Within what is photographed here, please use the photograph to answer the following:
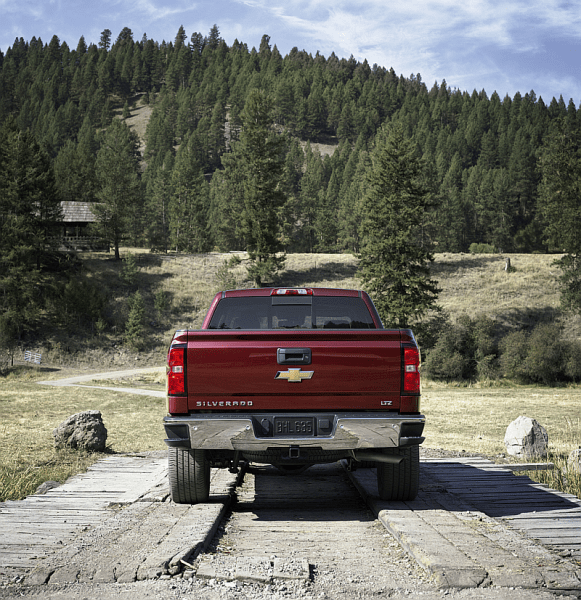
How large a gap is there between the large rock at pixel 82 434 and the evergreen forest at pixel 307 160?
32.2 metres

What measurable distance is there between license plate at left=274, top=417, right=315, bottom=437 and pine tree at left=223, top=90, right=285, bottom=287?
153ft

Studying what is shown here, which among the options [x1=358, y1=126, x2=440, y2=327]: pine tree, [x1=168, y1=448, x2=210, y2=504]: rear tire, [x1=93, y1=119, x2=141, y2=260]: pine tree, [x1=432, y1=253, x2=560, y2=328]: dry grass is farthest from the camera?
[x1=93, y1=119, x2=141, y2=260]: pine tree

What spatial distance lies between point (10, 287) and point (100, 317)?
25.8 ft

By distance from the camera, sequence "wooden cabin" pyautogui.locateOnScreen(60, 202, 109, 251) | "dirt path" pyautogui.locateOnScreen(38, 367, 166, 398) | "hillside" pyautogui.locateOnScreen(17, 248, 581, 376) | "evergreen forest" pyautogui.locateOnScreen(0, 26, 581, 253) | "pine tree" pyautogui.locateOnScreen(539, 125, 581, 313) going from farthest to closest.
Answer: "evergreen forest" pyautogui.locateOnScreen(0, 26, 581, 253)
"wooden cabin" pyautogui.locateOnScreen(60, 202, 109, 251)
"hillside" pyautogui.locateOnScreen(17, 248, 581, 376)
"pine tree" pyautogui.locateOnScreen(539, 125, 581, 313)
"dirt path" pyautogui.locateOnScreen(38, 367, 166, 398)

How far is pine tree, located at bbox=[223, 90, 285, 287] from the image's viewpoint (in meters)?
52.7

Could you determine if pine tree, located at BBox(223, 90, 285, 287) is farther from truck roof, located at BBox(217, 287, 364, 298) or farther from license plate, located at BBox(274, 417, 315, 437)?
license plate, located at BBox(274, 417, 315, 437)

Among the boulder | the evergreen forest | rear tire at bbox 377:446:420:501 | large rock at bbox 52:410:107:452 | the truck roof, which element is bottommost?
large rock at bbox 52:410:107:452

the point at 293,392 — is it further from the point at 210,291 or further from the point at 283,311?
the point at 210,291

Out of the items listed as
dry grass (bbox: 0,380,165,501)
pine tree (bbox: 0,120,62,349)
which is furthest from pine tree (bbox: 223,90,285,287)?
dry grass (bbox: 0,380,165,501)

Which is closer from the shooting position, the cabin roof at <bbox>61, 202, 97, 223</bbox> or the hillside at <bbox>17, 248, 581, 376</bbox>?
the hillside at <bbox>17, 248, 581, 376</bbox>

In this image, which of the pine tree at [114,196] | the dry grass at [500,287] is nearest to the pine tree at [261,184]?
the pine tree at [114,196]

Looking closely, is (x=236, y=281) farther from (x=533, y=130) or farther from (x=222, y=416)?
(x=533, y=130)

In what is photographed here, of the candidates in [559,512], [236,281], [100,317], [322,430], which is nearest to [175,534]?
[322,430]

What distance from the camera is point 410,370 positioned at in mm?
5289
